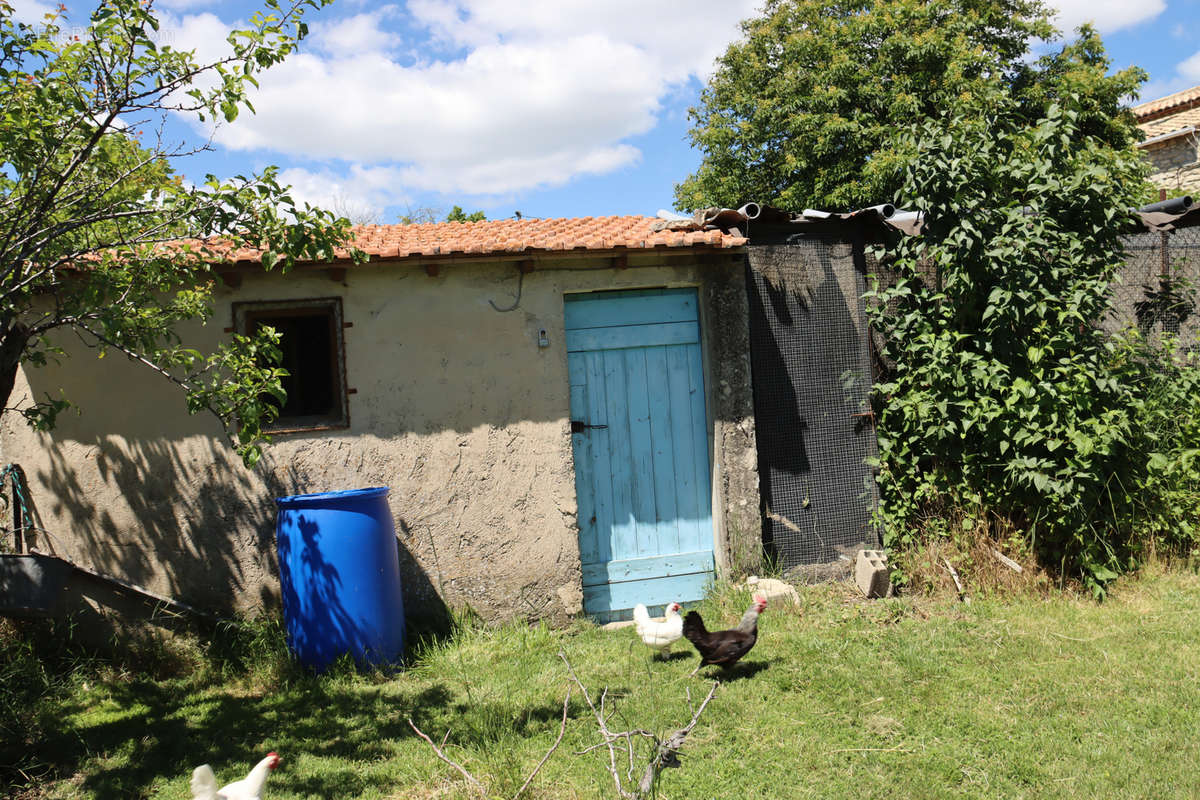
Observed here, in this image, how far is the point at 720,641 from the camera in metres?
4.41

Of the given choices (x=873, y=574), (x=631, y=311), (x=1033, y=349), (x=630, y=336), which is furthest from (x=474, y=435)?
(x=1033, y=349)

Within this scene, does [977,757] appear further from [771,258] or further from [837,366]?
[771,258]

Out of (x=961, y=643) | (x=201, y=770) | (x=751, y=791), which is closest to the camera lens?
(x=201, y=770)

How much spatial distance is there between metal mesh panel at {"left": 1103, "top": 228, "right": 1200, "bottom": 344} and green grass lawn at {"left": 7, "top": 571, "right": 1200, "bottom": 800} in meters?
2.31

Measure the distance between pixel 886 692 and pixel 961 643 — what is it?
0.87 metres

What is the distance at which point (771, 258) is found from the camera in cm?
597

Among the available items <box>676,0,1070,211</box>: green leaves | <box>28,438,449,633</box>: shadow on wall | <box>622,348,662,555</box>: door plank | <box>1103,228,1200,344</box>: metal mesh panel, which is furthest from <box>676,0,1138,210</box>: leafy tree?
<box>28,438,449,633</box>: shadow on wall

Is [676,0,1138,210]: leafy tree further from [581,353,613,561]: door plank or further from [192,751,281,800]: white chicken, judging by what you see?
[192,751,281,800]: white chicken

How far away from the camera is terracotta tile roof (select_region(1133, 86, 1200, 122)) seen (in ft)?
52.5

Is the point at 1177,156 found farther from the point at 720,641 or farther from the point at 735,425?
the point at 720,641

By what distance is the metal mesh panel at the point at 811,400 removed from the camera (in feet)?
19.4

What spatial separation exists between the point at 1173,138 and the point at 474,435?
15577mm

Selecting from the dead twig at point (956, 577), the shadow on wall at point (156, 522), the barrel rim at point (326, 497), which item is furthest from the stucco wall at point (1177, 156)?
the shadow on wall at point (156, 522)

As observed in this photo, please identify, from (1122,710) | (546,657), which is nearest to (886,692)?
(1122,710)
